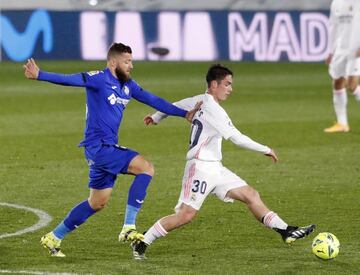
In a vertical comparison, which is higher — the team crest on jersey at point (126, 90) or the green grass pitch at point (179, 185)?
the team crest on jersey at point (126, 90)

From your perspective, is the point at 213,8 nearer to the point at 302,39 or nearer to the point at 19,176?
the point at 302,39

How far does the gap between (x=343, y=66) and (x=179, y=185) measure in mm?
6477

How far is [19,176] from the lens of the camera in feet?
44.9

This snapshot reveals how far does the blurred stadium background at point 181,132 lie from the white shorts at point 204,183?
487 mm

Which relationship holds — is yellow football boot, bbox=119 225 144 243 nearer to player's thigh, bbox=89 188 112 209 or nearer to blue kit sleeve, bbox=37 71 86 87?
player's thigh, bbox=89 188 112 209

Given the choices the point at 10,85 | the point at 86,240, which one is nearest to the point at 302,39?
the point at 10,85

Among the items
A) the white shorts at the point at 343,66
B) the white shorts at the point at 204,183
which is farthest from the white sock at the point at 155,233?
the white shorts at the point at 343,66

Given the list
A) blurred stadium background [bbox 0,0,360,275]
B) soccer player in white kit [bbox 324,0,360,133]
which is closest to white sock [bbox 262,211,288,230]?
blurred stadium background [bbox 0,0,360,275]

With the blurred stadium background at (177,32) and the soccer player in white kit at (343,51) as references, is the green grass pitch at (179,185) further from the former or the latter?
the blurred stadium background at (177,32)

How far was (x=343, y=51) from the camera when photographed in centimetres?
1861

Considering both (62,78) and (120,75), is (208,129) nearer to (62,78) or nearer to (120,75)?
(120,75)

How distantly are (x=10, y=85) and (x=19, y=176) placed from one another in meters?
13.4

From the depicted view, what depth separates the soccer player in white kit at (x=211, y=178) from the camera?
9.09 meters

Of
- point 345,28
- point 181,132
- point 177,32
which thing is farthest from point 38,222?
point 177,32
